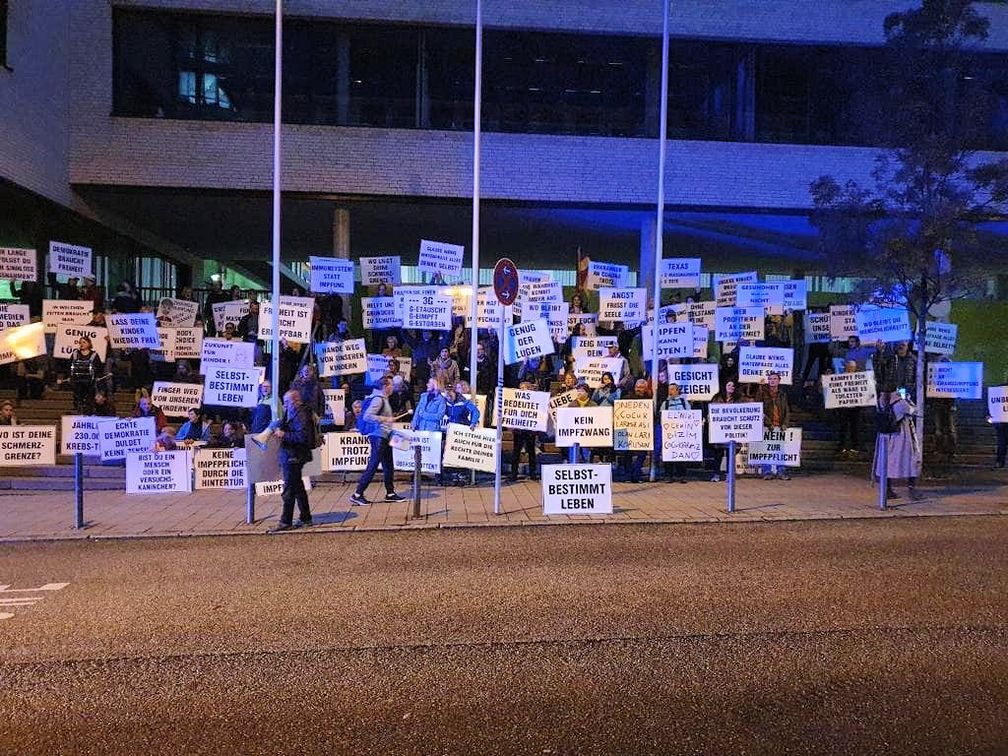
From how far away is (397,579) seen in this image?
7113mm

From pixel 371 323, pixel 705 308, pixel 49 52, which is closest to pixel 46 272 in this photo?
pixel 49 52

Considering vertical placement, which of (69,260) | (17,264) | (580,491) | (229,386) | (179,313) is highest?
(69,260)

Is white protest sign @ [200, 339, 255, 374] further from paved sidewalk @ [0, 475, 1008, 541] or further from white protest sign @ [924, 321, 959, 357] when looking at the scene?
white protest sign @ [924, 321, 959, 357]

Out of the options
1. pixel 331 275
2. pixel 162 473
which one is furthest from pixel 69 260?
pixel 162 473

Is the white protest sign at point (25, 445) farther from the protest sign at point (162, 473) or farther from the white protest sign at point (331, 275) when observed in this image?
the white protest sign at point (331, 275)

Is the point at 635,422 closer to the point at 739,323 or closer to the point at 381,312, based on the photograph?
the point at 739,323

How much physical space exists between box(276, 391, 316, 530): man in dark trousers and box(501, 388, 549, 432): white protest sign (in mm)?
3122

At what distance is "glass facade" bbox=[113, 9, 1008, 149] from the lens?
19484 mm

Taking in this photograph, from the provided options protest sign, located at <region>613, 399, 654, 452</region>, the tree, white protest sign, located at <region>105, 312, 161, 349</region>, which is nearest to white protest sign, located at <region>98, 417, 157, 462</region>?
white protest sign, located at <region>105, 312, 161, 349</region>

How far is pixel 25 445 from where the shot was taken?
10.1m

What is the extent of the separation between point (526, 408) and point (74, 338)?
810 cm

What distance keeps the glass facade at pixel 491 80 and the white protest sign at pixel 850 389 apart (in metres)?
8.78

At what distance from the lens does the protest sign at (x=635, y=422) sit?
1218cm

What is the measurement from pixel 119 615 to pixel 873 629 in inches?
219
